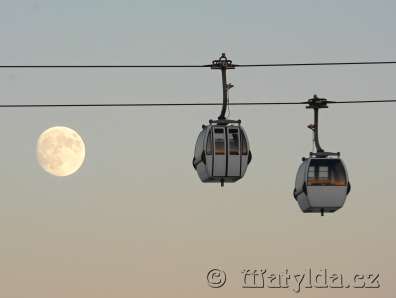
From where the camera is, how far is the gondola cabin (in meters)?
55.2

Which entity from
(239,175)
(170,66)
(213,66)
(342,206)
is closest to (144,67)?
(170,66)

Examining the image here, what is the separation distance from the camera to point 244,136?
2190 inches

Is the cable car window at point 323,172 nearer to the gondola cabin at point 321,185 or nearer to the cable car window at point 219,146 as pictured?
the gondola cabin at point 321,185

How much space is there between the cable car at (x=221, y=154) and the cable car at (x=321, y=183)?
241cm

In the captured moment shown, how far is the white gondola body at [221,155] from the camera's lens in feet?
179

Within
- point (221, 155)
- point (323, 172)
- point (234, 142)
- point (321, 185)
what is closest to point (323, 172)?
point (323, 172)

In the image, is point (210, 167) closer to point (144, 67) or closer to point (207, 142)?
point (207, 142)

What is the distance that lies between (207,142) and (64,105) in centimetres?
765

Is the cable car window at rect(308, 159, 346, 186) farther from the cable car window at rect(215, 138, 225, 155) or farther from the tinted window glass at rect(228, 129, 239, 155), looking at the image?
the cable car window at rect(215, 138, 225, 155)

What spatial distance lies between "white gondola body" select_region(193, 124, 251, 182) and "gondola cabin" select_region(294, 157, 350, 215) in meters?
2.38

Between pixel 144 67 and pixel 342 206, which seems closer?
pixel 144 67

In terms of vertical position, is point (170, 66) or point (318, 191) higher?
point (170, 66)

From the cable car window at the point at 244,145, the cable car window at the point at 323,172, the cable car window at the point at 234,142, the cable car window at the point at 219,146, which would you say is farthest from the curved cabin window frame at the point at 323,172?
the cable car window at the point at 219,146

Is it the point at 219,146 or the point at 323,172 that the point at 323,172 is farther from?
the point at 219,146
